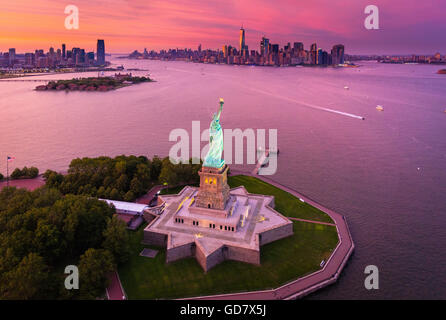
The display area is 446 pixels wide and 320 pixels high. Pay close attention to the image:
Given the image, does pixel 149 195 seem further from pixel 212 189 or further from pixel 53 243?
pixel 53 243

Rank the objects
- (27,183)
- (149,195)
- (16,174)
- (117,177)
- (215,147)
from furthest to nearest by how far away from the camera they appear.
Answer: (16,174), (27,183), (117,177), (149,195), (215,147)

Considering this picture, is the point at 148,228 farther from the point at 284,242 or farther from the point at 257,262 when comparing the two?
the point at 284,242

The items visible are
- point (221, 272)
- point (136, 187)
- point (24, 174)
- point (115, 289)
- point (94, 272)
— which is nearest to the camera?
point (94, 272)

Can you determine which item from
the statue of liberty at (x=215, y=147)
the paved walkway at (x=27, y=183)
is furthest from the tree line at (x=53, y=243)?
the paved walkway at (x=27, y=183)

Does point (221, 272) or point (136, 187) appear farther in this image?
point (136, 187)

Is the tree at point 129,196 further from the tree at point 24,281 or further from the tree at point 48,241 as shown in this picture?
the tree at point 24,281

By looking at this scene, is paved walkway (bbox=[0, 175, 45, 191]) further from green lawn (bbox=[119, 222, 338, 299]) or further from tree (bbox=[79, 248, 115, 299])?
tree (bbox=[79, 248, 115, 299])

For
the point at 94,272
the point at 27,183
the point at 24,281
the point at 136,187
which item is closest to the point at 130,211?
the point at 136,187

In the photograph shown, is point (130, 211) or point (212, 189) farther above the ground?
point (212, 189)

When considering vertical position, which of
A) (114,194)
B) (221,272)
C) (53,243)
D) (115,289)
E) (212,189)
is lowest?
(115,289)
